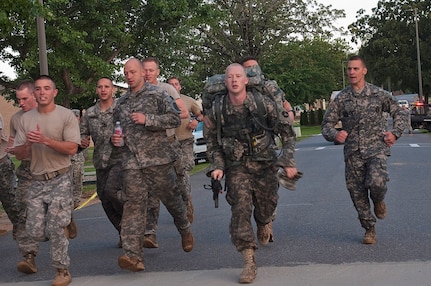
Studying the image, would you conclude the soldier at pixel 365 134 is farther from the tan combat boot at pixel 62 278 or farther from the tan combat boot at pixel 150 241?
the tan combat boot at pixel 62 278

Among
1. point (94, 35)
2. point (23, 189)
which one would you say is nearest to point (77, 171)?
point (23, 189)

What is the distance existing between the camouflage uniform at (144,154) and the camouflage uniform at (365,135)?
5.83ft

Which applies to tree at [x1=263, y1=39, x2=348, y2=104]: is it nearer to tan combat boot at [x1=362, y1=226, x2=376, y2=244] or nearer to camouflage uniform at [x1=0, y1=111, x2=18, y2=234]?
camouflage uniform at [x1=0, y1=111, x2=18, y2=234]

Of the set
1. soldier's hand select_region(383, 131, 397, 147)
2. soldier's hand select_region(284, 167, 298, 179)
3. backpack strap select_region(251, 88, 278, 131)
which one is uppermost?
backpack strap select_region(251, 88, 278, 131)

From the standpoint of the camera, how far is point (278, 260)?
7.68 m

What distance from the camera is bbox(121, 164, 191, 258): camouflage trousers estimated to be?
292 inches

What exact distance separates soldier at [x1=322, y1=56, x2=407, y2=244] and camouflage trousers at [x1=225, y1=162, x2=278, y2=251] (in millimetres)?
1040

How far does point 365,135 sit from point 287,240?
1426 mm

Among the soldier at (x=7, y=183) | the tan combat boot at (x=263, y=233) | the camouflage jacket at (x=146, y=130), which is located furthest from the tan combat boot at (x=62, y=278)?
the soldier at (x=7, y=183)

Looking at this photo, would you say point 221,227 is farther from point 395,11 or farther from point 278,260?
point 395,11

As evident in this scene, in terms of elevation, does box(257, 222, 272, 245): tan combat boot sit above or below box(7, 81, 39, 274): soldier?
below

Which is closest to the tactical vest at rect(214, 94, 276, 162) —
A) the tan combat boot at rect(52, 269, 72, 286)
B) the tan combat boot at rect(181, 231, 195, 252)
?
the tan combat boot at rect(181, 231, 195, 252)

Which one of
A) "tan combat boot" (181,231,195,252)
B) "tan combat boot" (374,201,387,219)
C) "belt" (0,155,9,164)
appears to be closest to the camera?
"tan combat boot" (181,231,195,252)

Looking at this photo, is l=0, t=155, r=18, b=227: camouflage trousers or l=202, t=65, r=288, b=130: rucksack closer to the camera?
l=202, t=65, r=288, b=130: rucksack
